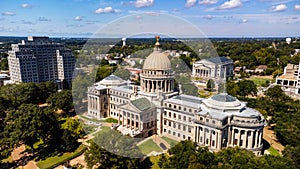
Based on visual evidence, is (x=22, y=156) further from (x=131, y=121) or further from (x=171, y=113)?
(x=171, y=113)

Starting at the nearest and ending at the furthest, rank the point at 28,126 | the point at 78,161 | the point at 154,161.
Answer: the point at 154,161 → the point at 78,161 → the point at 28,126

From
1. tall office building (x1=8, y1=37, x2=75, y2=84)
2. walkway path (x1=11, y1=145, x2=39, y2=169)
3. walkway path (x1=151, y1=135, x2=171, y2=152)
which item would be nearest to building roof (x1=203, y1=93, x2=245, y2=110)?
walkway path (x1=151, y1=135, x2=171, y2=152)

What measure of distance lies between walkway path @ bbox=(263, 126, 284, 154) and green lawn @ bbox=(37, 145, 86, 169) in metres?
38.7

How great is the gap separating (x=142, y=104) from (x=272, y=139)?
2929 cm

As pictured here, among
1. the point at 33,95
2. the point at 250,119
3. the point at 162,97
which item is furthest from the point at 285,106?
the point at 33,95

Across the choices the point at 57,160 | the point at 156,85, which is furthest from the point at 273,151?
the point at 57,160

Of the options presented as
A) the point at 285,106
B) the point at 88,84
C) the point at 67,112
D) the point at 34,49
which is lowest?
the point at 67,112

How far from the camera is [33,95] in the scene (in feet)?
227

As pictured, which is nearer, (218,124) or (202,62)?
(218,124)

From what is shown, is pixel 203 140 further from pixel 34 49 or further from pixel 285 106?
pixel 34 49

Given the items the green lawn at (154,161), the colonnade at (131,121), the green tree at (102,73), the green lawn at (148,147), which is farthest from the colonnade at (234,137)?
the green tree at (102,73)

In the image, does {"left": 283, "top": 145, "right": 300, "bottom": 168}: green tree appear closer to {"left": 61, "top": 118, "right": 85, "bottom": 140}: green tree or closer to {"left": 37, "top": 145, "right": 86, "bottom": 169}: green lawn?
{"left": 37, "top": 145, "right": 86, "bottom": 169}: green lawn

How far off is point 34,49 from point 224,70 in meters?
82.6

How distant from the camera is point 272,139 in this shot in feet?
157
